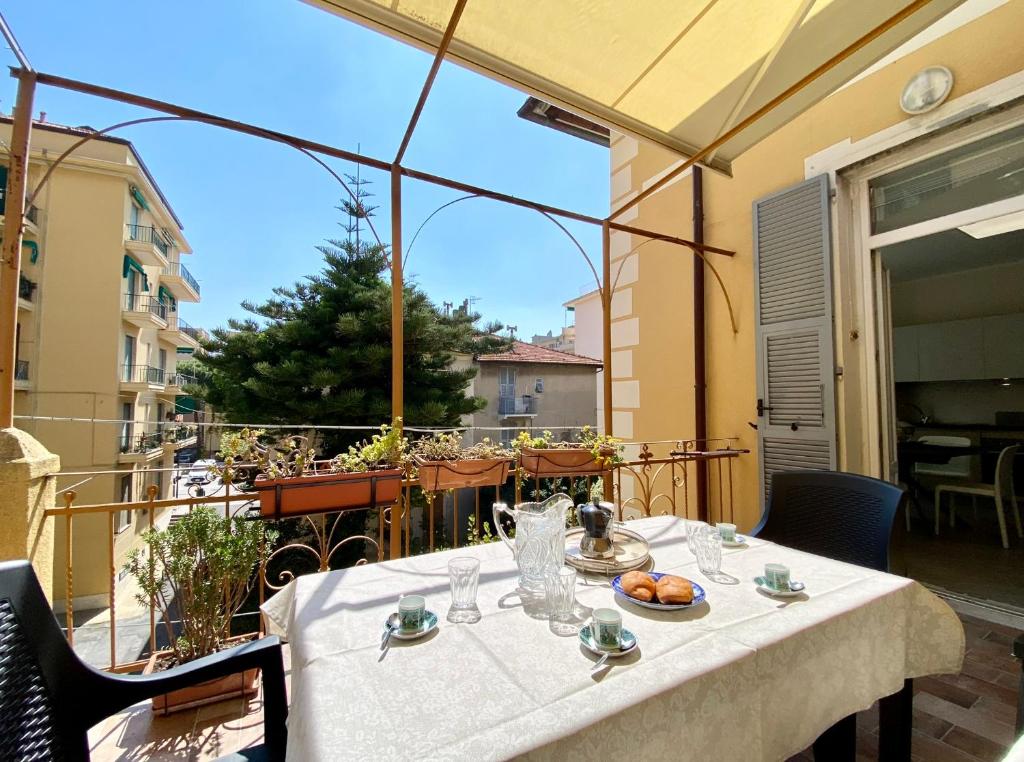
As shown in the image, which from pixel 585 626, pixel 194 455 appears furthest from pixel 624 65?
pixel 194 455

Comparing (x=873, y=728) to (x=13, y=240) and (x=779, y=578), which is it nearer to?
(x=779, y=578)

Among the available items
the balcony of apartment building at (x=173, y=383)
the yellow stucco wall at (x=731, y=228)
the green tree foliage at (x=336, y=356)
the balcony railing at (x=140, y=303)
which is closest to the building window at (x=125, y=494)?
the balcony of apartment building at (x=173, y=383)

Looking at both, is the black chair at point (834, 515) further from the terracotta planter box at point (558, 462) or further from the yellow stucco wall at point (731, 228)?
the yellow stucco wall at point (731, 228)

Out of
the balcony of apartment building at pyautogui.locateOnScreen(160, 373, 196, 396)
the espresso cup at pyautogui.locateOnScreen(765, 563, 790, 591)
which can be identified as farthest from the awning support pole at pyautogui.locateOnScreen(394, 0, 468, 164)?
the balcony of apartment building at pyautogui.locateOnScreen(160, 373, 196, 396)

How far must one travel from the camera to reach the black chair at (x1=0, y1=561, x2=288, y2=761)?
0.73 m

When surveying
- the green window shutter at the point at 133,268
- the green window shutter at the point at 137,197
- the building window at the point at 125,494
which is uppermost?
the green window shutter at the point at 137,197

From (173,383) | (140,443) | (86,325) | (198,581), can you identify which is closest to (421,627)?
(198,581)

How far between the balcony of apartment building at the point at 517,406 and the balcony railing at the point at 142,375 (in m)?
11.8

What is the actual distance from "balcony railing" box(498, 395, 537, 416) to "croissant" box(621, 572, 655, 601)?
571 inches

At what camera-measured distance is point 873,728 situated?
1.43m

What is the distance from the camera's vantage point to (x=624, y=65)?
192cm

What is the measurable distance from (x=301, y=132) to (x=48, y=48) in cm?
726

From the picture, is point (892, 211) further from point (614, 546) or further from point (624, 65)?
point (614, 546)

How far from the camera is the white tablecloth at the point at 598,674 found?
572 millimetres
